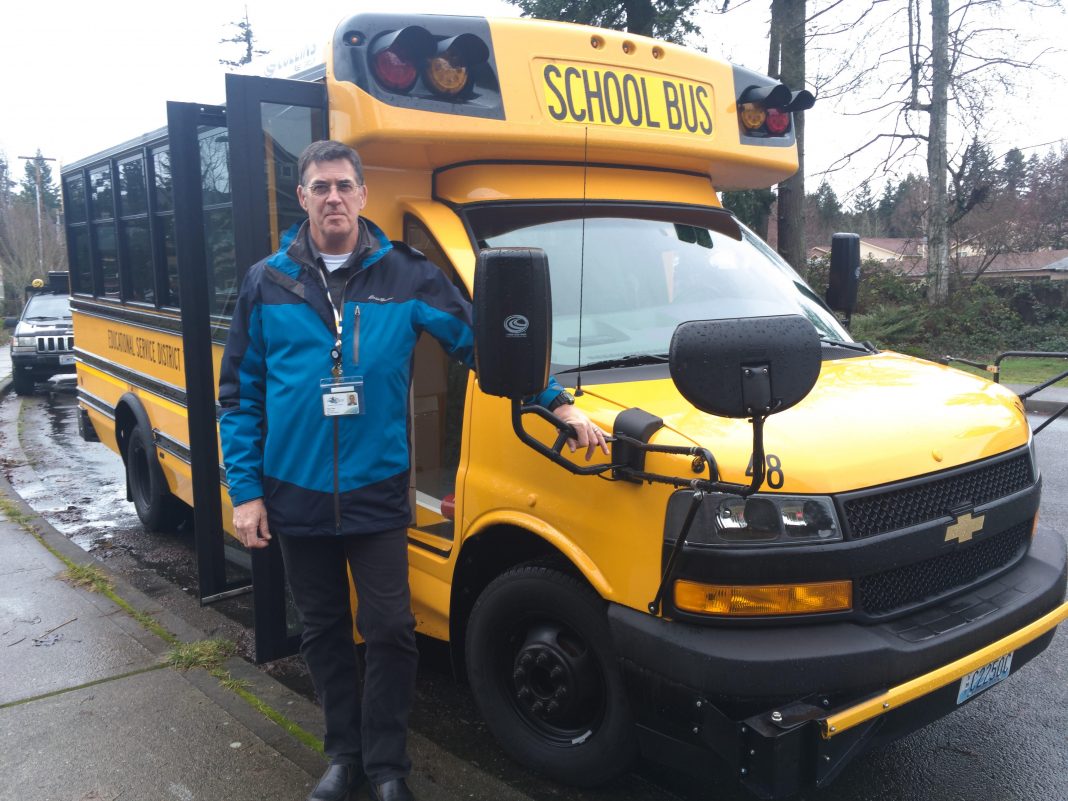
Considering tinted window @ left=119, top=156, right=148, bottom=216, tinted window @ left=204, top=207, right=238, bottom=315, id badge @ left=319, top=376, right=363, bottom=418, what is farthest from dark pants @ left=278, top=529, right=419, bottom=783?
tinted window @ left=119, top=156, right=148, bottom=216

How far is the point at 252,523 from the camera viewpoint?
9.43ft

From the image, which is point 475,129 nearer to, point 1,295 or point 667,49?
point 667,49

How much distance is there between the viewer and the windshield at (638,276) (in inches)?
135

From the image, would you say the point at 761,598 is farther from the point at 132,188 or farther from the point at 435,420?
the point at 132,188

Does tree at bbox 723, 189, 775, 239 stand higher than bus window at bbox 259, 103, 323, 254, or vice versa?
tree at bbox 723, 189, 775, 239

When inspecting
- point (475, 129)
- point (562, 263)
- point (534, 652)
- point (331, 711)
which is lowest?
point (331, 711)

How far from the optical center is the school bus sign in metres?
3.64

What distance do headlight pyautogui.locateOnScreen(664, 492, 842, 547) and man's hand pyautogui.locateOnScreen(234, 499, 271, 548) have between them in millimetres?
1345

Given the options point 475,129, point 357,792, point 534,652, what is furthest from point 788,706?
point 475,129

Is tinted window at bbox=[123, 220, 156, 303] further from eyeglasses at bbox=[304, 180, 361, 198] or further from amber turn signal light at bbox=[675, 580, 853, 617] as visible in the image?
amber turn signal light at bbox=[675, 580, 853, 617]

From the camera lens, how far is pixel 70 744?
3.42m

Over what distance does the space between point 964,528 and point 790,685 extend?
2.79ft

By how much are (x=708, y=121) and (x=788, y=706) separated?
2.71 meters

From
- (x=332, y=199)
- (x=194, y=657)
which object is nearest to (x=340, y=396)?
(x=332, y=199)
